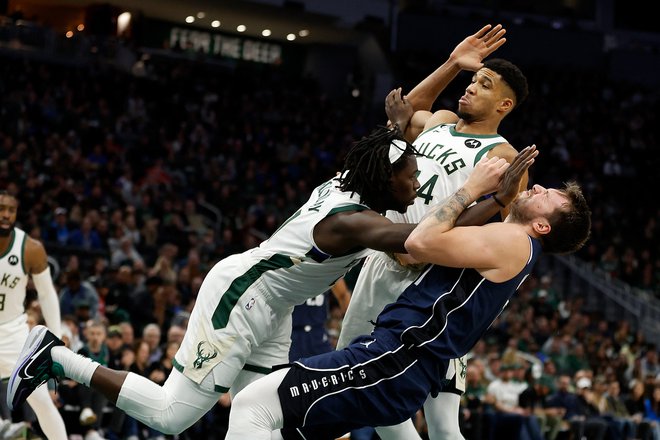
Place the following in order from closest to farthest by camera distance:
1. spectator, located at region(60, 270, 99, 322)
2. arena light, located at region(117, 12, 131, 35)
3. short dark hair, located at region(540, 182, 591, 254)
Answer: short dark hair, located at region(540, 182, 591, 254)
spectator, located at region(60, 270, 99, 322)
arena light, located at region(117, 12, 131, 35)

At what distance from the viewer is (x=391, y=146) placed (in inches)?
220

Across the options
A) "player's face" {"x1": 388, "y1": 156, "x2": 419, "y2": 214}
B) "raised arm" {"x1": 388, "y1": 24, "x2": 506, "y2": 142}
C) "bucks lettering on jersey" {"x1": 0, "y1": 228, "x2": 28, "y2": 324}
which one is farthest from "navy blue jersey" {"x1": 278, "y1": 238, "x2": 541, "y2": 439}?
"bucks lettering on jersey" {"x1": 0, "y1": 228, "x2": 28, "y2": 324}

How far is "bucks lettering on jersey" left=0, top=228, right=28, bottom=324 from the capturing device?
27.3ft

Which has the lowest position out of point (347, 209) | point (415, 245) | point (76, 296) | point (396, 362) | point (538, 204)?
point (76, 296)

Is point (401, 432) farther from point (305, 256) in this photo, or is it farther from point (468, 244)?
point (468, 244)

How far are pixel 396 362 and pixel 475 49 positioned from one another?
8.43 feet

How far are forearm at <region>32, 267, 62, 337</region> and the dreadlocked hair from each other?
349cm

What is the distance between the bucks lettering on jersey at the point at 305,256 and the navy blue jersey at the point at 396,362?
550 millimetres

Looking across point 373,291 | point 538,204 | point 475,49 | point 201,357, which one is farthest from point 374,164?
point 475,49

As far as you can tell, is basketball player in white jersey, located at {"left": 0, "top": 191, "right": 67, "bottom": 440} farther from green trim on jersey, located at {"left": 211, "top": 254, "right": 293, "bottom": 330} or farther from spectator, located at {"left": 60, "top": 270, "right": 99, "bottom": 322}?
spectator, located at {"left": 60, "top": 270, "right": 99, "bottom": 322}

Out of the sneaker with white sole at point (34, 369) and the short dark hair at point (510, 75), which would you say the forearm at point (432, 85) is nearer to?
the short dark hair at point (510, 75)

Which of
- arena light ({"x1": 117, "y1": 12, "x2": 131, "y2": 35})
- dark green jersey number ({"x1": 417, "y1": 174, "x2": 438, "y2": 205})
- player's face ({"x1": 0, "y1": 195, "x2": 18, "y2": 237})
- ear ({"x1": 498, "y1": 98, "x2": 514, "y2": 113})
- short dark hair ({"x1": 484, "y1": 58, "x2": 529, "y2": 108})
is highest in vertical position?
arena light ({"x1": 117, "y1": 12, "x2": 131, "y2": 35})

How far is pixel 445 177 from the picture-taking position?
6.36m

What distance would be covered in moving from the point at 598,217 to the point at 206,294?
67.0 feet
